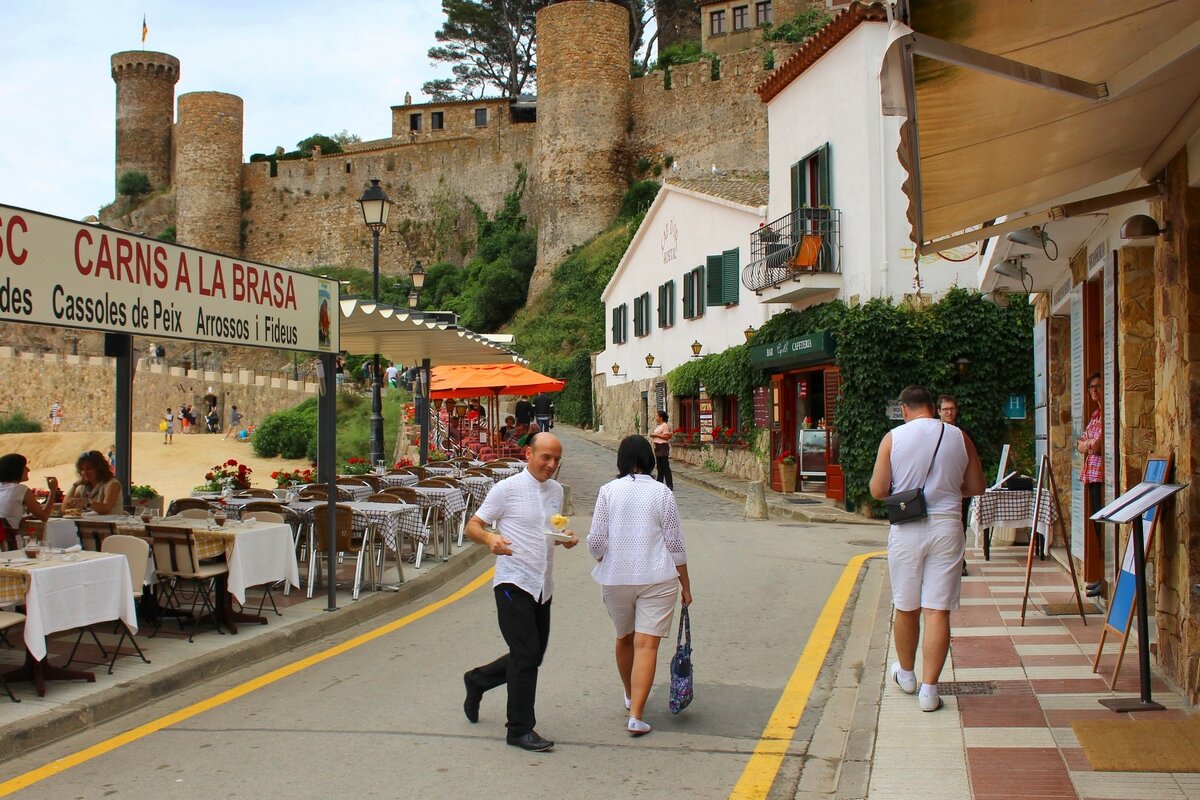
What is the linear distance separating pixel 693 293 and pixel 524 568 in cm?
2278

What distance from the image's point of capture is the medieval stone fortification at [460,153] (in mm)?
51000

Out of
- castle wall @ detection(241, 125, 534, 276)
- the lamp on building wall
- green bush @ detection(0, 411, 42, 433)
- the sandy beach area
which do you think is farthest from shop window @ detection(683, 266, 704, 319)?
castle wall @ detection(241, 125, 534, 276)

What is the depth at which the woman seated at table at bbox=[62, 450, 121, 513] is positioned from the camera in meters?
9.56

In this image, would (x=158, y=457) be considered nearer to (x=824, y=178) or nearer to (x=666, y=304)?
(x=666, y=304)

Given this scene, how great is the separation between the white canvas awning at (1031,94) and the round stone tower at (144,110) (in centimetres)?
8005

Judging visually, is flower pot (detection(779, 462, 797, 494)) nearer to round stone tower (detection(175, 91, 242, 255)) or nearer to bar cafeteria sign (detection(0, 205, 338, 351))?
bar cafeteria sign (detection(0, 205, 338, 351))

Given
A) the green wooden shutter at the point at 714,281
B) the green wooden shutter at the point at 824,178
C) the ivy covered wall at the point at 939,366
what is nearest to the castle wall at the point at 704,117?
the green wooden shutter at the point at 714,281

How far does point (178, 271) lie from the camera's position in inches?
314

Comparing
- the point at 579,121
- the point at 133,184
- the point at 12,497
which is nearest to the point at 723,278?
the point at 12,497

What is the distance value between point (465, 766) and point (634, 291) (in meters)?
29.5

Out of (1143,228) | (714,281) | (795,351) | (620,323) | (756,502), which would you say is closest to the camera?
(1143,228)

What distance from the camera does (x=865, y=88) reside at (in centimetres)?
1855

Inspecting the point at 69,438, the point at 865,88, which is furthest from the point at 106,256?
the point at 69,438

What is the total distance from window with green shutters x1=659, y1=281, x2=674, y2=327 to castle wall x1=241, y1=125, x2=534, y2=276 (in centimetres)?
3507
